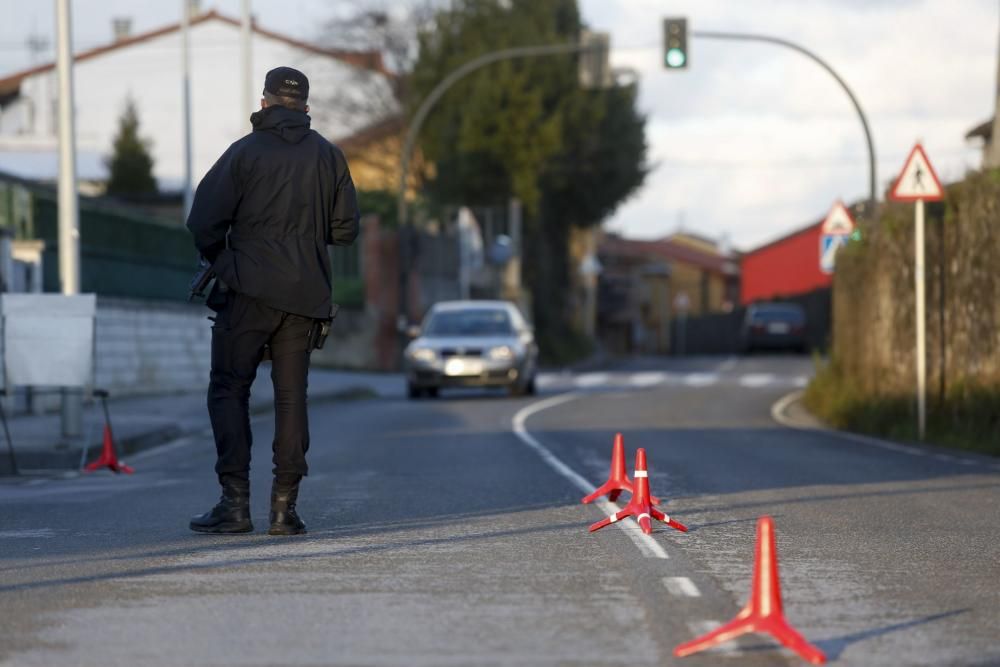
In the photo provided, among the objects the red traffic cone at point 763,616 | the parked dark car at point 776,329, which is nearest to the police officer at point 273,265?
the red traffic cone at point 763,616

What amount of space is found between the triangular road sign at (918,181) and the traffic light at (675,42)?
11.6 metres

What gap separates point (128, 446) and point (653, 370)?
31415 millimetres

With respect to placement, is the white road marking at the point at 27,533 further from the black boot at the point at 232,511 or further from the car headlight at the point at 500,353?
the car headlight at the point at 500,353

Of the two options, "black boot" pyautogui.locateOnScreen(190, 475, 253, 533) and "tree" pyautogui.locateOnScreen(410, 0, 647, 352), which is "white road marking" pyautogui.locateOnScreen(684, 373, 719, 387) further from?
"black boot" pyautogui.locateOnScreen(190, 475, 253, 533)

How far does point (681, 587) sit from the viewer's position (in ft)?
22.8

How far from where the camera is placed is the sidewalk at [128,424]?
47.8ft

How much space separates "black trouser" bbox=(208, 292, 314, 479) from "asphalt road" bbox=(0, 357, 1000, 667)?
397 mm

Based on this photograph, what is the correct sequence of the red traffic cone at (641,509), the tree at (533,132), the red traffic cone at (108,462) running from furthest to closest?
1. the tree at (533,132)
2. the red traffic cone at (108,462)
3. the red traffic cone at (641,509)

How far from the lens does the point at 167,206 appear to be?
5206 cm

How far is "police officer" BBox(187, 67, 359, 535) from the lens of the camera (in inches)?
329

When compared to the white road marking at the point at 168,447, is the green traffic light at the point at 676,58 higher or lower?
higher

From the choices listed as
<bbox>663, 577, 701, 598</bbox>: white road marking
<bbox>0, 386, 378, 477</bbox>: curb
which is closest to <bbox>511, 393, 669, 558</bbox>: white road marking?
<bbox>663, 577, 701, 598</bbox>: white road marking

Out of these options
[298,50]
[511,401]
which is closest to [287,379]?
[511,401]

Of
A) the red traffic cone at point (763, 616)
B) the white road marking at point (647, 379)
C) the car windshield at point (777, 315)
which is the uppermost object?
the car windshield at point (777, 315)
